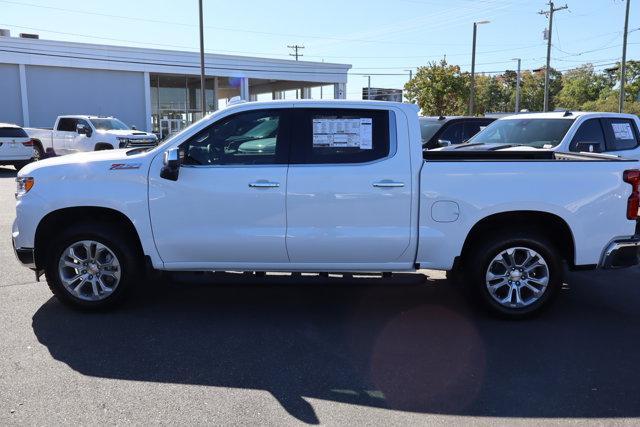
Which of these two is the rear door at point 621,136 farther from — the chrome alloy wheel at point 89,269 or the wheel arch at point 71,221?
the chrome alloy wheel at point 89,269

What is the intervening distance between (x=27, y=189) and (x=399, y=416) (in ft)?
12.4

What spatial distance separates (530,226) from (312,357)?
7.66 ft

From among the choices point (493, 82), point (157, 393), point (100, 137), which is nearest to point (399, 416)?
point (157, 393)

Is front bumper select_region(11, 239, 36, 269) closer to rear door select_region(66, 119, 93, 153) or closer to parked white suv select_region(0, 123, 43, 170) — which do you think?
rear door select_region(66, 119, 93, 153)

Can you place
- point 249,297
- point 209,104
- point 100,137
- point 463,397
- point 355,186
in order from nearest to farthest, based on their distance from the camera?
1. point 463,397
2. point 355,186
3. point 249,297
4. point 100,137
5. point 209,104

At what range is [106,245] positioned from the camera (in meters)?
5.12

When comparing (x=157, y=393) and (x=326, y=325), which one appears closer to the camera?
(x=157, y=393)

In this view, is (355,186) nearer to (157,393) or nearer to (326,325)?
(326,325)

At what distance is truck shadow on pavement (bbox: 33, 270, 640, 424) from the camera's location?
151 inches

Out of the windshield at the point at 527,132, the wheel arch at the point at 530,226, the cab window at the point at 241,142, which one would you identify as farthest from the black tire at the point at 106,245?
the windshield at the point at 527,132

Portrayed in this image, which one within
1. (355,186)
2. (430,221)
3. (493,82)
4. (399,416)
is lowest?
(399,416)

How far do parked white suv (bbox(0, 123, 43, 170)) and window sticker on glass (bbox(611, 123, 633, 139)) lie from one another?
1734 cm

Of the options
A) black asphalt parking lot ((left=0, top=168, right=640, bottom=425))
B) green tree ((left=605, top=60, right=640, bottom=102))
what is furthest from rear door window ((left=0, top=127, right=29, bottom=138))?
green tree ((left=605, top=60, right=640, bottom=102))

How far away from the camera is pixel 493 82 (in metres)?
108
